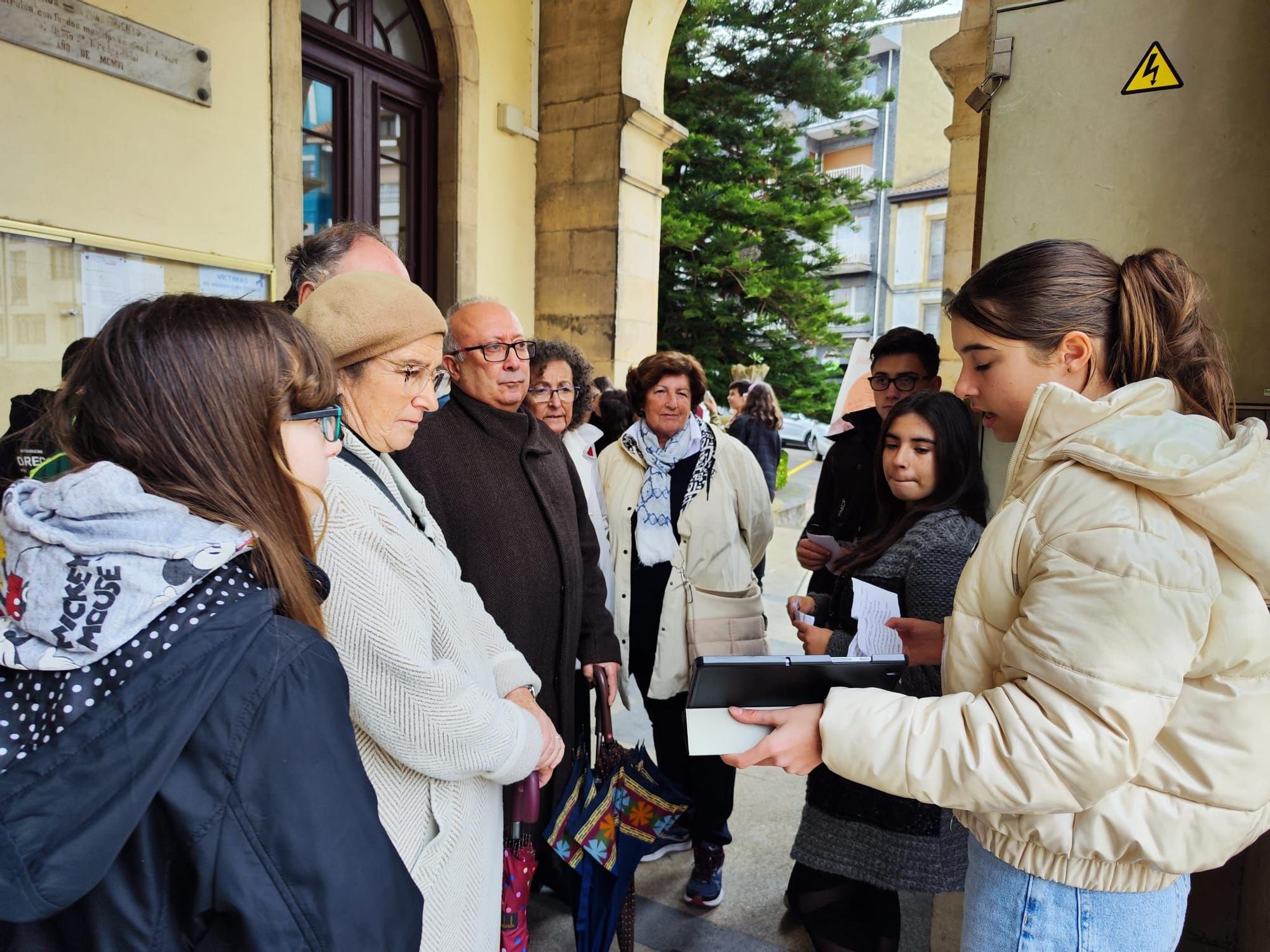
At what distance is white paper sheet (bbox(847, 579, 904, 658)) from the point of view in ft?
6.40

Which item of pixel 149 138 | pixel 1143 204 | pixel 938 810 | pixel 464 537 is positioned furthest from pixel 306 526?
pixel 149 138

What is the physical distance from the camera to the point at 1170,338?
4.20 ft

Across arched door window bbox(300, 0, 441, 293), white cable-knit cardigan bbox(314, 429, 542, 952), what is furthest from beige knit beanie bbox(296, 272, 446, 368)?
arched door window bbox(300, 0, 441, 293)

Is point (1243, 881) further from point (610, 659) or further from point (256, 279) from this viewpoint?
point (256, 279)

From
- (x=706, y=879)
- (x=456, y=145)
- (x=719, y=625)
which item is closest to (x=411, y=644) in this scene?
(x=719, y=625)

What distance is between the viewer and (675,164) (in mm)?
12727

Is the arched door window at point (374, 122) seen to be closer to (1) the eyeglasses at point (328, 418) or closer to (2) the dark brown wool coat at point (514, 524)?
(2) the dark brown wool coat at point (514, 524)

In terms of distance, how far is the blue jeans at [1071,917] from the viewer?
124 cm

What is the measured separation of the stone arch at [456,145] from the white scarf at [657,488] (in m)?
3.28

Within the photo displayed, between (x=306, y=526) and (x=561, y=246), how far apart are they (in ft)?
19.6

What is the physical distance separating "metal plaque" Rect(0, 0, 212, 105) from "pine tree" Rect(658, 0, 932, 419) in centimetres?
840

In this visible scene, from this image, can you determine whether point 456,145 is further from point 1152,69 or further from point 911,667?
point 911,667

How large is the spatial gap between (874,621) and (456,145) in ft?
17.1

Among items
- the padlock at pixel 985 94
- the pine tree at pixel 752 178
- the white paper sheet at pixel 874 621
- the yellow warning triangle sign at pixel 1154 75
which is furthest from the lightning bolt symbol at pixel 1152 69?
the pine tree at pixel 752 178
